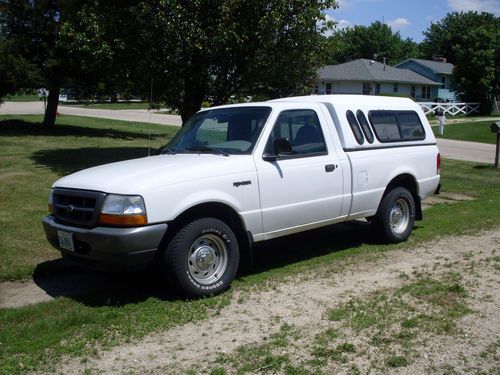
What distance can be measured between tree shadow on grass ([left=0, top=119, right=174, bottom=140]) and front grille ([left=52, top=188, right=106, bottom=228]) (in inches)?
656

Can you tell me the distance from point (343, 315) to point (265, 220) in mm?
1353

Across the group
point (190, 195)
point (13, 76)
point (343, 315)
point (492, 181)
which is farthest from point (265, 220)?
point (13, 76)

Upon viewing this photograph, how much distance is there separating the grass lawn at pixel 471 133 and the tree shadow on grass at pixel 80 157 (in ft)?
54.3

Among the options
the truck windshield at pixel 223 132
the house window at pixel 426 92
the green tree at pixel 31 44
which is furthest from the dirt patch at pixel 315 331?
the house window at pixel 426 92

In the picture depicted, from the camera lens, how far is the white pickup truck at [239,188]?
16.5 feet

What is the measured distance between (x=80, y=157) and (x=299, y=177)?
1075 centimetres

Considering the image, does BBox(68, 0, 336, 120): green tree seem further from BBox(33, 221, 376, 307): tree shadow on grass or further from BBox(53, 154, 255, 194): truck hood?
BBox(53, 154, 255, 194): truck hood

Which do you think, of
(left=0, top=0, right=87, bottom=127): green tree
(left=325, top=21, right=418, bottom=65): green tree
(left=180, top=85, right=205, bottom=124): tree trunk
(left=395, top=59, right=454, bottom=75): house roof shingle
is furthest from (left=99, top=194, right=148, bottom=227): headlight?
(left=325, top=21, right=418, bottom=65): green tree

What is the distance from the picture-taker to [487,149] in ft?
73.3

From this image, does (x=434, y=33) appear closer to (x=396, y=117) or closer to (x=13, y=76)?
(x=13, y=76)

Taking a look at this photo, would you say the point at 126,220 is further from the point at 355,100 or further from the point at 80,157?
the point at 80,157

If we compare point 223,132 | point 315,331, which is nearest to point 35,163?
point 223,132

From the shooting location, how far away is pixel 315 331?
461 cm

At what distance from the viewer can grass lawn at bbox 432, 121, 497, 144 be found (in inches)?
1063
